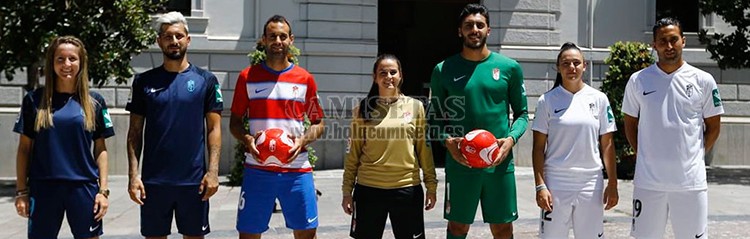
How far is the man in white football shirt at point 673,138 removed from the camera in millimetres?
5637

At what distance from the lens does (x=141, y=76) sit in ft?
19.0

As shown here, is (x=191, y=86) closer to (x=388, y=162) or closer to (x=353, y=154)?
(x=353, y=154)

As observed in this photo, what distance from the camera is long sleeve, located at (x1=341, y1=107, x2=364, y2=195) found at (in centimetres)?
613

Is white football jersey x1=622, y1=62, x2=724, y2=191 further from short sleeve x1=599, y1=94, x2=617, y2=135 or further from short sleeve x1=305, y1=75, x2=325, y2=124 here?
short sleeve x1=305, y1=75, x2=325, y2=124

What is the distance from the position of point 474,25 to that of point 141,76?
2.39m

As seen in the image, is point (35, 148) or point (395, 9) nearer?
point (35, 148)

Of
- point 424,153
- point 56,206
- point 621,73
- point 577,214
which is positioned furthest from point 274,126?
point 621,73

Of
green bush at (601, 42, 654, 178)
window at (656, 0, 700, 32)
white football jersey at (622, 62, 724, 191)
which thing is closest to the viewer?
white football jersey at (622, 62, 724, 191)

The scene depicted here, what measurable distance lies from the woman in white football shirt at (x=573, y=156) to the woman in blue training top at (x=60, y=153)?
303 cm

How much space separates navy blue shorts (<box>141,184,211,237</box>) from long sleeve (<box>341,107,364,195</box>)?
41.8 inches

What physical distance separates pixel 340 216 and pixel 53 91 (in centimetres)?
595

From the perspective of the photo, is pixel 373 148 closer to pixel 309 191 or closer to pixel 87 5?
pixel 309 191

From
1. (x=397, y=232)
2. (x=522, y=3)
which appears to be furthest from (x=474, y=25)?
(x=522, y=3)

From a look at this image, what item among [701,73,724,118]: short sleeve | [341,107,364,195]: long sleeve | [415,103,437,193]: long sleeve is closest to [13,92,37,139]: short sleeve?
[341,107,364,195]: long sleeve
